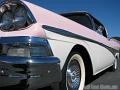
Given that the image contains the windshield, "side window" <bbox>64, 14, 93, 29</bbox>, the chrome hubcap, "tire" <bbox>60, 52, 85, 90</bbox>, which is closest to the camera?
the windshield

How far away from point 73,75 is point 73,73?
0.03 m

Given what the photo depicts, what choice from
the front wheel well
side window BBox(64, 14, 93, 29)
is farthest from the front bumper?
side window BBox(64, 14, 93, 29)

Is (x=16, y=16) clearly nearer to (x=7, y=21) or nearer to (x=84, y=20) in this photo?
(x=7, y=21)

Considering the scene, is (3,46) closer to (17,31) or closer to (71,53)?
(17,31)

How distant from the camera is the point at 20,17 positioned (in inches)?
153

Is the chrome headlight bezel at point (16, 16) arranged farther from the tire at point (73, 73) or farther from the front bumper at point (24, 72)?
the tire at point (73, 73)

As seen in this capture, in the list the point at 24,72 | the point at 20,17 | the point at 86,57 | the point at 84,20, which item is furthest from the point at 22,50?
the point at 84,20

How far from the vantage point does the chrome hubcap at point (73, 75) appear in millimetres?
4527

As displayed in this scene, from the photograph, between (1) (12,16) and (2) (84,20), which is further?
(2) (84,20)

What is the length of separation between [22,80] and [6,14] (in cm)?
121

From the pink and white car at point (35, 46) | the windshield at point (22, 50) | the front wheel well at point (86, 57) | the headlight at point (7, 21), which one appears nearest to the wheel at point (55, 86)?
the pink and white car at point (35, 46)

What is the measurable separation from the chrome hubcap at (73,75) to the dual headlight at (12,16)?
1.17 meters

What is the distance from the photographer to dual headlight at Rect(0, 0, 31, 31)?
3.85 m

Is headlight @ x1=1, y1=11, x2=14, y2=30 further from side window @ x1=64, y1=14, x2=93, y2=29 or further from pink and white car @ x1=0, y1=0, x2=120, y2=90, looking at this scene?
side window @ x1=64, y1=14, x2=93, y2=29
